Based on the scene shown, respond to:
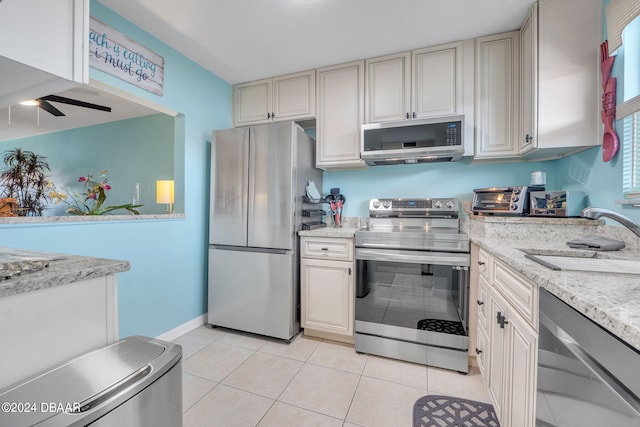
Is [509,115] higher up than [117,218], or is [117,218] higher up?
[509,115]

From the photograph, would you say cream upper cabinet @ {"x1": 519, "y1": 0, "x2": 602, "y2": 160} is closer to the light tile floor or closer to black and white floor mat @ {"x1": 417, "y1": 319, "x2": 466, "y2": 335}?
black and white floor mat @ {"x1": 417, "y1": 319, "x2": 466, "y2": 335}

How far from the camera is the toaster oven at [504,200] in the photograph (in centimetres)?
185

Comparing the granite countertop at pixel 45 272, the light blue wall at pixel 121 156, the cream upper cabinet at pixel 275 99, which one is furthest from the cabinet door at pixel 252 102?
the granite countertop at pixel 45 272

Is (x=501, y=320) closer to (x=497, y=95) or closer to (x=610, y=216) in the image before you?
(x=610, y=216)

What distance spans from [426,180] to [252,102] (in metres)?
1.91

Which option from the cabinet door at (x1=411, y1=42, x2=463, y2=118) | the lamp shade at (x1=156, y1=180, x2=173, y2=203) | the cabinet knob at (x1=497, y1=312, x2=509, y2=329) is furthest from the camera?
the lamp shade at (x1=156, y1=180, x2=173, y2=203)

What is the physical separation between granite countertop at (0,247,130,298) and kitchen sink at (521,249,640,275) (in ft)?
4.60

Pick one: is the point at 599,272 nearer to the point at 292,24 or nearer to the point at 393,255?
the point at 393,255

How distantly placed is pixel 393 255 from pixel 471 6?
1.74 metres

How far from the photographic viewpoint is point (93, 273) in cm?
69

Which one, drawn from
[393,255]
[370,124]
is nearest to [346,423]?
[393,255]

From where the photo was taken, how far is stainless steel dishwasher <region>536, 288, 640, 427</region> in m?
0.52

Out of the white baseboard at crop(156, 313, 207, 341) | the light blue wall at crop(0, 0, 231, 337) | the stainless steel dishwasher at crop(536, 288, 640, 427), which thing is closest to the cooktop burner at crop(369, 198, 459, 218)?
the stainless steel dishwasher at crop(536, 288, 640, 427)

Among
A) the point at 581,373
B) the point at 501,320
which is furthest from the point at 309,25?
the point at 581,373
